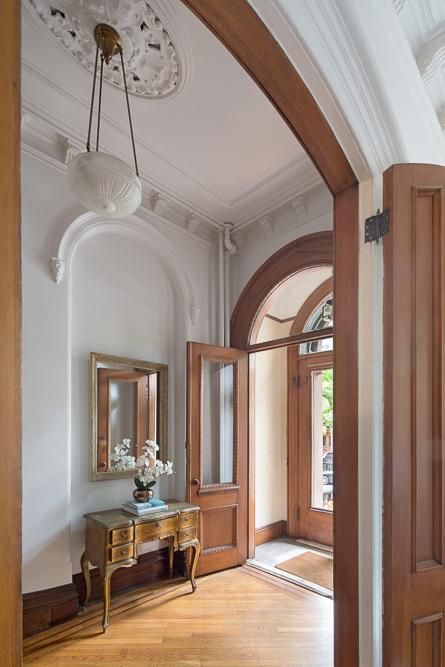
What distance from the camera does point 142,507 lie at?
305 cm

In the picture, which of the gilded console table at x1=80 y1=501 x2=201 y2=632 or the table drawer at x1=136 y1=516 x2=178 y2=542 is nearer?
the gilded console table at x1=80 y1=501 x2=201 y2=632

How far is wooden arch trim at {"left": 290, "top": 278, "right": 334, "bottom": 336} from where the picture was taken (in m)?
4.68

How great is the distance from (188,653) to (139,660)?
0.31 meters

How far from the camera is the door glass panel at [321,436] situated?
15.6ft

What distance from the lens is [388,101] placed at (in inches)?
53.5

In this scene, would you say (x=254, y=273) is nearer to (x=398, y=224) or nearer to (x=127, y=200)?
(x=127, y=200)

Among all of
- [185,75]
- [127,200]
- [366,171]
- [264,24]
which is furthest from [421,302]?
[185,75]

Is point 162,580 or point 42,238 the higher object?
point 42,238

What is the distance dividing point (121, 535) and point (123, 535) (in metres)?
0.02

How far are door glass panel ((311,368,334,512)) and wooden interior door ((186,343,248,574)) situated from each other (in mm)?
1223

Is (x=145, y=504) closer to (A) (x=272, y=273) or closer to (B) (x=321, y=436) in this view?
(A) (x=272, y=273)

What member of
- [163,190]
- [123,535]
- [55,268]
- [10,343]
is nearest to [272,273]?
[163,190]

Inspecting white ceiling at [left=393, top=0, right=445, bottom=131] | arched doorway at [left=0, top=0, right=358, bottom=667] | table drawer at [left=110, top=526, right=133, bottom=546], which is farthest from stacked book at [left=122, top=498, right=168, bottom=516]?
white ceiling at [left=393, top=0, right=445, bottom=131]

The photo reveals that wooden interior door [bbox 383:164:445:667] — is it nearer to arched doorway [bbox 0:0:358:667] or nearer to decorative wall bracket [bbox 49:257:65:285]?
arched doorway [bbox 0:0:358:667]
